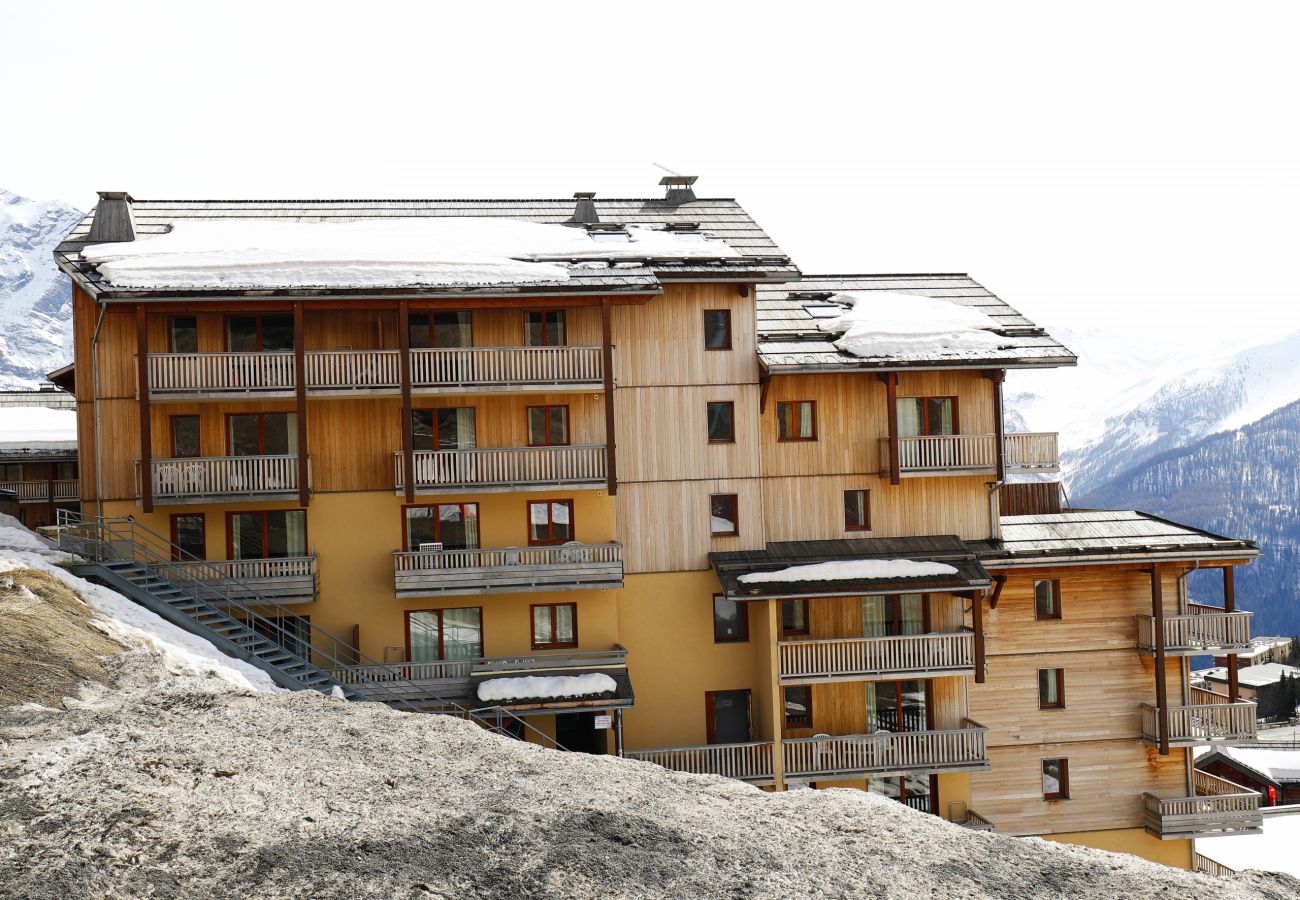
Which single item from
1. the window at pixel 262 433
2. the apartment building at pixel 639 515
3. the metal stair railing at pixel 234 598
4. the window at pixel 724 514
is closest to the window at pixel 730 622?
the apartment building at pixel 639 515

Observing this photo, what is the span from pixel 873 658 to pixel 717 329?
9593 mm

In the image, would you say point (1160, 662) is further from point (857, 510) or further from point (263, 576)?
point (263, 576)

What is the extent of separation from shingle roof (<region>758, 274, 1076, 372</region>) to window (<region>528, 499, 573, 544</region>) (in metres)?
6.47

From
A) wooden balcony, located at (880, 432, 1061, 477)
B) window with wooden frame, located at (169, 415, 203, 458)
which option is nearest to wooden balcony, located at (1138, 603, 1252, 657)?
wooden balcony, located at (880, 432, 1061, 477)

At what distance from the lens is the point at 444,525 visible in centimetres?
2855

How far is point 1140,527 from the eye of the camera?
32.0 meters

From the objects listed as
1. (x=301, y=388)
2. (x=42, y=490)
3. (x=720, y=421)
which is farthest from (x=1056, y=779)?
(x=42, y=490)

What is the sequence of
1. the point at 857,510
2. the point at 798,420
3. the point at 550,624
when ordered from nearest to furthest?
the point at 550,624
the point at 798,420
the point at 857,510

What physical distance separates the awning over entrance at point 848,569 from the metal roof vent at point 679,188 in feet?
39.5

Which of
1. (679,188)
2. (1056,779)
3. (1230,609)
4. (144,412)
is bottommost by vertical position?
(1056,779)

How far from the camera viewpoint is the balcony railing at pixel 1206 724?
30.9 m

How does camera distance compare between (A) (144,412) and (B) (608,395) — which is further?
(B) (608,395)

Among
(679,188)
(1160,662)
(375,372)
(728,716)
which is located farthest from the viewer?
(679,188)

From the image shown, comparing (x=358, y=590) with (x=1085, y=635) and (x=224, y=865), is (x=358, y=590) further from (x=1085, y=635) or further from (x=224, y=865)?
(x=1085, y=635)
